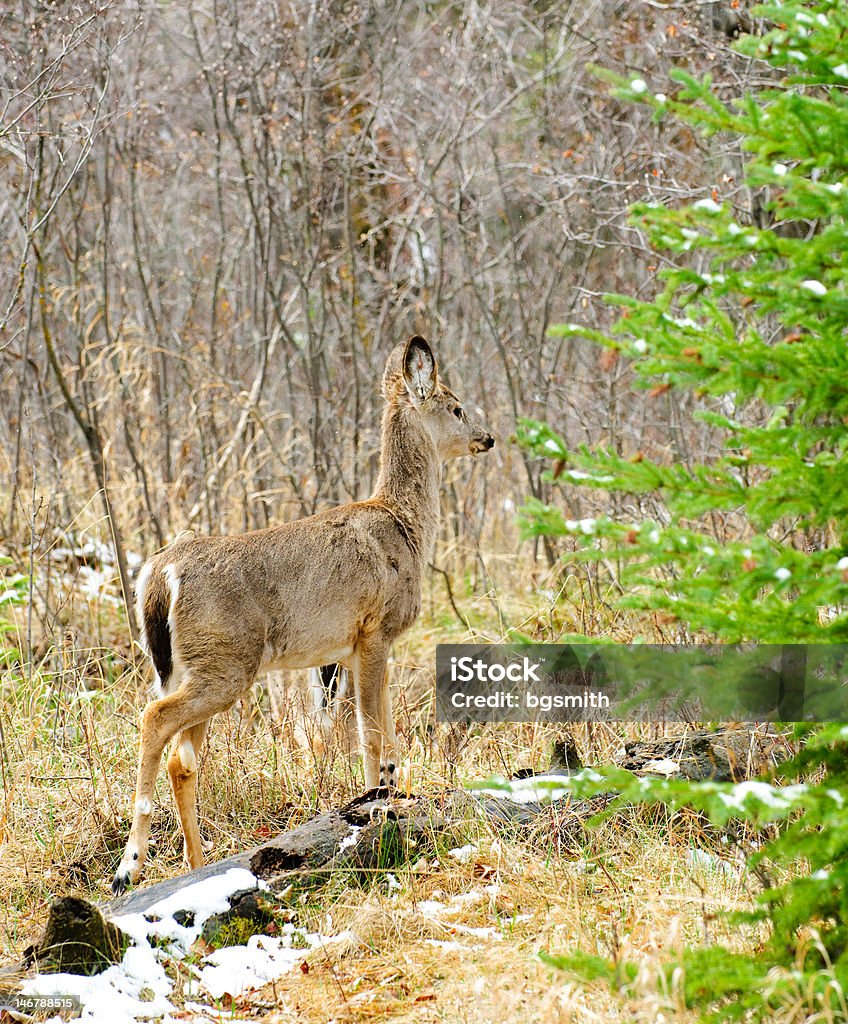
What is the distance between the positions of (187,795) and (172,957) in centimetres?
122

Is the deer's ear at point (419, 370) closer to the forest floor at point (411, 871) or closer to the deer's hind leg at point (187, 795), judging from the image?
the forest floor at point (411, 871)

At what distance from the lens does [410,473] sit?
6.88m

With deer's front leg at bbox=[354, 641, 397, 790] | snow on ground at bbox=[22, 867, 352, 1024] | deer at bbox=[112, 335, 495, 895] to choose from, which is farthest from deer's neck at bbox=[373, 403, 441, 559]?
snow on ground at bbox=[22, 867, 352, 1024]

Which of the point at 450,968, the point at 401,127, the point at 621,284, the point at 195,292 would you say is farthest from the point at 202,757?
the point at 401,127

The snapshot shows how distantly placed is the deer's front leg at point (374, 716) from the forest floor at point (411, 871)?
0.15m

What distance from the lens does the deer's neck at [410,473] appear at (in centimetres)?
677

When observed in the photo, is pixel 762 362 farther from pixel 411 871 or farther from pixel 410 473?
pixel 410 473

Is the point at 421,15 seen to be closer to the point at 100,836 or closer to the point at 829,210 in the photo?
the point at 100,836

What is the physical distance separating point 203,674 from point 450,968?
1.90m

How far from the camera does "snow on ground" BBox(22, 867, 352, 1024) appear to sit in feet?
13.6

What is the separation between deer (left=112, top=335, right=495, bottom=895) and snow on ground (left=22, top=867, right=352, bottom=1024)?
0.77 metres

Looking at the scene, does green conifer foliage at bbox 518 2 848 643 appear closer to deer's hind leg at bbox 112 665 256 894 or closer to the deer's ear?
deer's hind leg at bbox 112 665 256 894

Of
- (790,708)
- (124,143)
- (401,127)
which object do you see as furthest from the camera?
(401,127)

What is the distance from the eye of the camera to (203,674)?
223 inches
